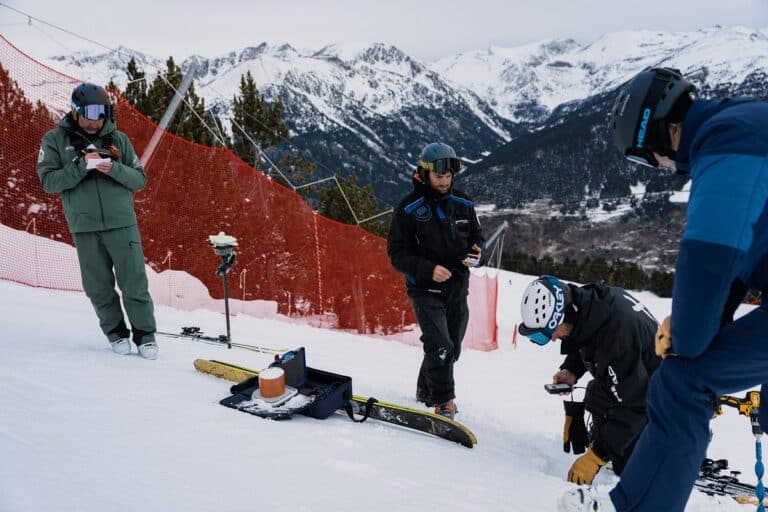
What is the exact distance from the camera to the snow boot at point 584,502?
6.59 feet

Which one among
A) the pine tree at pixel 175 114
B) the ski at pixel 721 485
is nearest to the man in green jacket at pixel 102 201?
the ski at pixel 721 485

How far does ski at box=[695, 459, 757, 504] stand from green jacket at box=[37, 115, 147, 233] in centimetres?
397

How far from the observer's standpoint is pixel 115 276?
4.09 m

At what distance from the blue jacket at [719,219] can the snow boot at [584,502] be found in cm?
65

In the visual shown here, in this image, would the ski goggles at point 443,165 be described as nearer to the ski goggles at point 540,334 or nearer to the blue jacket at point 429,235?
the blue jacket at point 429,235

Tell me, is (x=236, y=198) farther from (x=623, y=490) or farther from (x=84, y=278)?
(x=623, y=490)

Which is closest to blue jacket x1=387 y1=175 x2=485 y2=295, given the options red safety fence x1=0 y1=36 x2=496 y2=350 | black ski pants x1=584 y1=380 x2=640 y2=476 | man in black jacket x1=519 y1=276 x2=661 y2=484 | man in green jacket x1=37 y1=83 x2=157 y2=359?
man in black jacket x1=519 y1=276 x2=661 y2=484

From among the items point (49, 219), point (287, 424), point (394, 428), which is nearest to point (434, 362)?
point (394, 428)

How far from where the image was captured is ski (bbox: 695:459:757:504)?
2.86 meters

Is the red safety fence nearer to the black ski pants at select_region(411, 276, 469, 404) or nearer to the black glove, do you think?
the black ski pants at select_region(411, 276, 469, 404)

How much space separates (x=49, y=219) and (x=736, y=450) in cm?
827

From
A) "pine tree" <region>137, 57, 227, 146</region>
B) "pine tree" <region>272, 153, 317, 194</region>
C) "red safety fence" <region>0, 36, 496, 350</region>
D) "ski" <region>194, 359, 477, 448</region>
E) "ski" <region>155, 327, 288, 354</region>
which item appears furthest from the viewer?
"pine tree" <region>272, 153, 317, 194</region>

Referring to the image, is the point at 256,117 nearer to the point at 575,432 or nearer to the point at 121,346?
the point at 121,346

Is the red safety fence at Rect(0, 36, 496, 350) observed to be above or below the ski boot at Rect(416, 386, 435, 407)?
above
